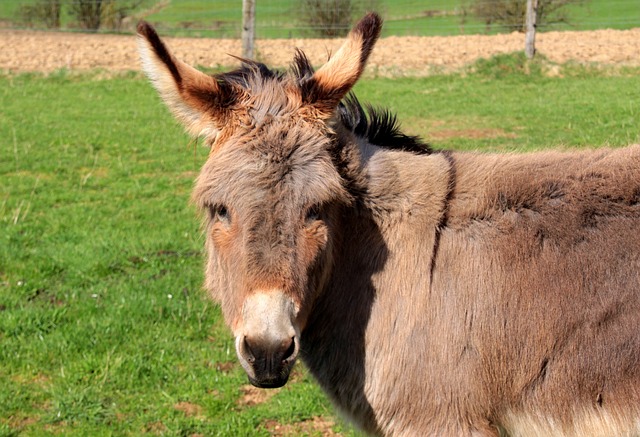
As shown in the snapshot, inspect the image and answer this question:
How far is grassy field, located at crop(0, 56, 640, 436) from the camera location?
4.99 m

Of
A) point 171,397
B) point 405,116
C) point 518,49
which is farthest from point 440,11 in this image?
point 171,397

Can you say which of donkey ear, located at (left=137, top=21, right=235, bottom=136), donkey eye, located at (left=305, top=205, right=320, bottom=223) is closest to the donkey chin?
donkey eye, located at (left=305, top=205, right=320, bottom=223)

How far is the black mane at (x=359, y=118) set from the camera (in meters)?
3.57

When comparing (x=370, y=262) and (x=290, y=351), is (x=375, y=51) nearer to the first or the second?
(x=370, y=262)

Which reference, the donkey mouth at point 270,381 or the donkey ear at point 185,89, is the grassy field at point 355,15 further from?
the donkey mouth at point 270,381

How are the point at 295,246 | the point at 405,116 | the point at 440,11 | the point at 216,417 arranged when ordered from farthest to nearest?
the point at 440,11 < the point at 405,116 < the point at 216,417 < the point at 295,246

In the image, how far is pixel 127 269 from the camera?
23.4ft

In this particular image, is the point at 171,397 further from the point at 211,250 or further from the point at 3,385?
the point at 211,250

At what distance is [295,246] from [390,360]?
755 mm

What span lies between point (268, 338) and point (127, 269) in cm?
467

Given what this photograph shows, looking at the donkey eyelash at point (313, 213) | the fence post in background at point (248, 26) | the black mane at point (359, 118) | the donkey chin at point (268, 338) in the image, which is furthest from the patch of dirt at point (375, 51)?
the donkey chin at point (268, 338)

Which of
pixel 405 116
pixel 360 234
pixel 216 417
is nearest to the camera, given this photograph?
pixel 360 234

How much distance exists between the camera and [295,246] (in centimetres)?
300

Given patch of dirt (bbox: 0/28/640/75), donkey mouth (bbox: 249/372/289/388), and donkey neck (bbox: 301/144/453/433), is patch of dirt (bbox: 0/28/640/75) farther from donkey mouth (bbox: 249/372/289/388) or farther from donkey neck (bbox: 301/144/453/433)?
donkey mouth (bbox: 249/372/289/388)
